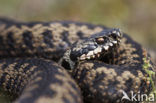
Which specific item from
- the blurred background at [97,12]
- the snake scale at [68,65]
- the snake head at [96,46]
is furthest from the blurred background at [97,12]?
the snake head at [96,46]

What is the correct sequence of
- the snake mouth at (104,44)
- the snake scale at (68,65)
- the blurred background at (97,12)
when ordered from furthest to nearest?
the blurred background at (97,12)
the snake mouth at (104,44)
the snake scale at (68,65)

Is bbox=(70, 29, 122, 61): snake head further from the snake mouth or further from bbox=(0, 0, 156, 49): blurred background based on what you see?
bbox=(0, 0, 156, 49): blurred background

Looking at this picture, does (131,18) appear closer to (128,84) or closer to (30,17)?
(30,17)

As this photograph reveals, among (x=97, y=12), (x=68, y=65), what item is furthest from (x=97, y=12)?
(x=68, y=65)

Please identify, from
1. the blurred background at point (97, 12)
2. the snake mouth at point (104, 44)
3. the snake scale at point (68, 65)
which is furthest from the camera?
the blurred background at point (97, 12)

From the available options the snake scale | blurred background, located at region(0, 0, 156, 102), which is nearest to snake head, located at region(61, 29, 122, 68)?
the snake scale

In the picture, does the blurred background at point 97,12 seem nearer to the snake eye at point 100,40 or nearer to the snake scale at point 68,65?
the snake scale at point 68,65

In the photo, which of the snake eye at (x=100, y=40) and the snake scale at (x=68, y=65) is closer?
the snake scale at (x=68, y=65)

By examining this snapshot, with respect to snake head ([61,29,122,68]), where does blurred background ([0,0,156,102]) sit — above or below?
above
